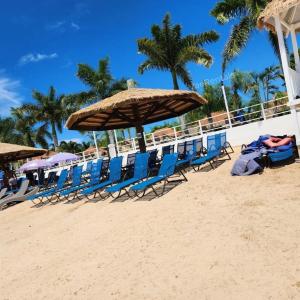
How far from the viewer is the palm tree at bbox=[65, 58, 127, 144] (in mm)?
32500

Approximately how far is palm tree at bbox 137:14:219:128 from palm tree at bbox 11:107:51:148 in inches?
975

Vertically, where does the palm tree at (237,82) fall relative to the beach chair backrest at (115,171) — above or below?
above

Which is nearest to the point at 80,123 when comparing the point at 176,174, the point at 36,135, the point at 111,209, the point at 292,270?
the point at 176,174

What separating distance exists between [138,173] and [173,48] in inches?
693

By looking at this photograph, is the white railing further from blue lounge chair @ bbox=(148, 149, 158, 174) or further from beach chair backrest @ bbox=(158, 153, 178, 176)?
beach chair backrest @ bbox=(158, 153, 178, 176)

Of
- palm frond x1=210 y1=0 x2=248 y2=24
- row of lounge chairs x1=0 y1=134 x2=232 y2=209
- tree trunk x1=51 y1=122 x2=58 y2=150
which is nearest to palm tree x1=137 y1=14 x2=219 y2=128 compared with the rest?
palm frond x1=210 y1=0 x2=248 y2=24

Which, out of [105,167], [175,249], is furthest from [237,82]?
[175,249]

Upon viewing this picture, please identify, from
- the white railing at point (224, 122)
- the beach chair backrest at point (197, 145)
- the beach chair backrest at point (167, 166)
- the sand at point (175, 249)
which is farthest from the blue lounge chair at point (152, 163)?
the white railing at point (224, 122)

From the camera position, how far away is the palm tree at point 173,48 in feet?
80.6

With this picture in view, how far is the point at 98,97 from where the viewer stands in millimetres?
32969

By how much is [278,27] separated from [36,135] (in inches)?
1644

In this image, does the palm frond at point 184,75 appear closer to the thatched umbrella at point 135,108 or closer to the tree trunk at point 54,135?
the thatched umbrella at point 135,108

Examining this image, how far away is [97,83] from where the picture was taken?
3231 centimetres

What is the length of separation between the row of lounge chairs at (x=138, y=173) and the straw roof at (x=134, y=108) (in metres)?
1.65
